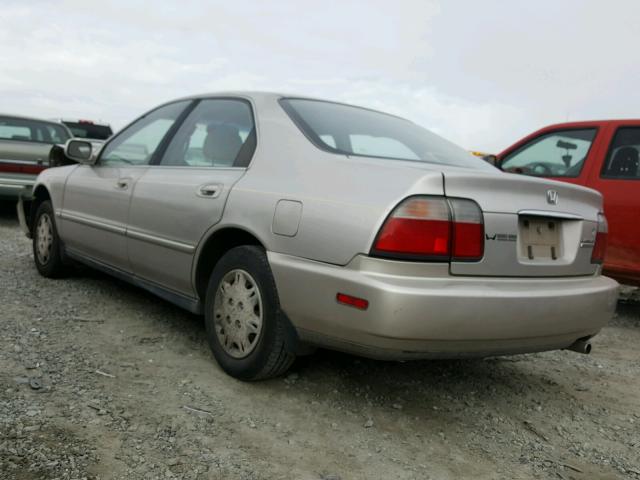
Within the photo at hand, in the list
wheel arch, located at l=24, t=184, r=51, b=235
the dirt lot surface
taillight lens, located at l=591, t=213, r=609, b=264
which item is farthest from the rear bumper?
wheel arch, located at l=24, t=184, r=51, b=235

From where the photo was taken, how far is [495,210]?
241 cm

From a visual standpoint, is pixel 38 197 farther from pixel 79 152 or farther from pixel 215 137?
pixel 215 137

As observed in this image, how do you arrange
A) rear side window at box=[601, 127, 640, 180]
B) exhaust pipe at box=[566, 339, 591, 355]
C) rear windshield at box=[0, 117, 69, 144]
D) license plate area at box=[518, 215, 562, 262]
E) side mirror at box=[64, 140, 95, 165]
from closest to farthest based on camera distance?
license plate area at box=[518, 215, 562, 262] → exhaust pipe at box=[566, 339, 591, 355] → side mirror at box=[64, 140, 95, 165] → rear side window at box=[601, 127, 640, 180] → rear windshield at box=[0, 117, 69, 144]

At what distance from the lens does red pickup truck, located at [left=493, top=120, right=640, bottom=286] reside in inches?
188

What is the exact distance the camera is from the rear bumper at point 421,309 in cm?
226

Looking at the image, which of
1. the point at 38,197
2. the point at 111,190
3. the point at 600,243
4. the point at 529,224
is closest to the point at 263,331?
the point at 529,224

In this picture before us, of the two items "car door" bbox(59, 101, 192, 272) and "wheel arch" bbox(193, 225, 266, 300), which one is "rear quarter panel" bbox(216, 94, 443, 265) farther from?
"car door" bbox(59, 101, 192, 272)

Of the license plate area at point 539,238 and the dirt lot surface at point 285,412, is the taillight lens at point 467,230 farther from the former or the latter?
the dirt lot surface at point 285,412

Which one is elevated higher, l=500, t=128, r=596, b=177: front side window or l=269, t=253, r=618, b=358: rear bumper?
l=500, t=128, r=596, b=177: front side window

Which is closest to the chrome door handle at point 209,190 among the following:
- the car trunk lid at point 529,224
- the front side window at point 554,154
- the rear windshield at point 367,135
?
the rear windshield at point 367,135

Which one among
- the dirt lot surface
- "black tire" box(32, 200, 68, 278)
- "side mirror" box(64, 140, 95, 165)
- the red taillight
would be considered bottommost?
the dirt lot surface

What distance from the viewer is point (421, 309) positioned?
2248 millimetres

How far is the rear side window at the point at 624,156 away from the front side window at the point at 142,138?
3.45 meters

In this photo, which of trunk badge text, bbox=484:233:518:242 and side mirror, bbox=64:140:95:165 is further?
side mirror, bbox=64:140:95:165
